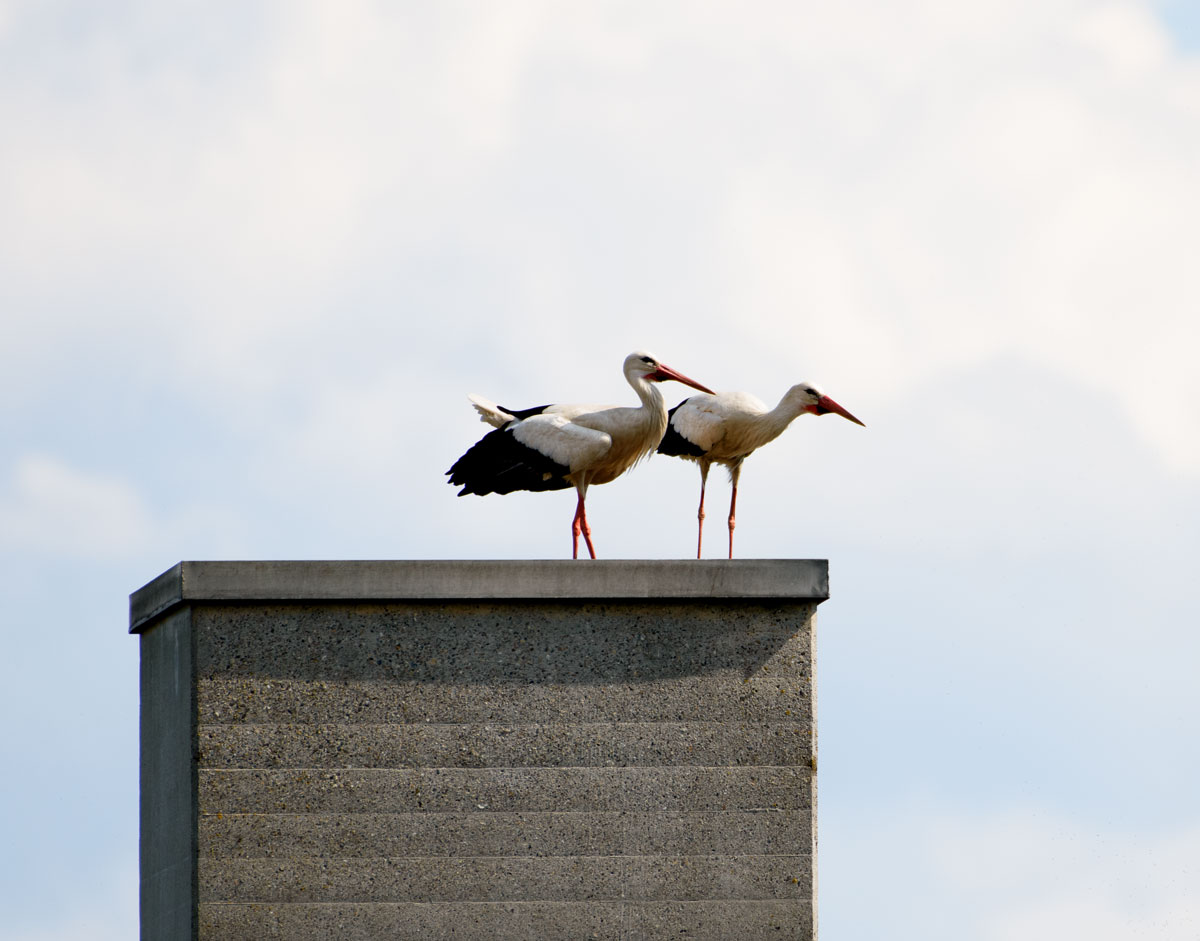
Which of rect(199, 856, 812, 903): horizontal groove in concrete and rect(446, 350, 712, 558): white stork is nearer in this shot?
rect(199, 856, 812, 903): horizontal groove in concrete

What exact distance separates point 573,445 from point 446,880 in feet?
12.6

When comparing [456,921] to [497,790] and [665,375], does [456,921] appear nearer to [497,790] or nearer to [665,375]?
[497,790]

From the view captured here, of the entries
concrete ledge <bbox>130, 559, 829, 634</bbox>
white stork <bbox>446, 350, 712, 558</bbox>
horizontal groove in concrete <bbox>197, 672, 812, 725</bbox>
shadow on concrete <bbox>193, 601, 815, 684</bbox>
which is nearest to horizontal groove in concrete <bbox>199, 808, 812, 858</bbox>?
horizontal groove in concrete <bbox>197, 672, 812, 725</bbox>

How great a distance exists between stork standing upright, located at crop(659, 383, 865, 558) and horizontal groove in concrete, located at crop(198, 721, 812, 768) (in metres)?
4.78

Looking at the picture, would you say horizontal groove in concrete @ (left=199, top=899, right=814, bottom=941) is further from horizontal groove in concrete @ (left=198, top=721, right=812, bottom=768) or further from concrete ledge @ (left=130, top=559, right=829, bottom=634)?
concrete ledge @ (left=130, top=559, right=829, bottom=634)

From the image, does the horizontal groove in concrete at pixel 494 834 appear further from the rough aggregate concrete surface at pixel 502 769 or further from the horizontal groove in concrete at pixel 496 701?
the horizontal groove in concrete at pixel 496 701

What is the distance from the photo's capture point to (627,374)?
45.9 feet

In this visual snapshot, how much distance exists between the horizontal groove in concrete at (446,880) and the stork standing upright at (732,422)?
5090mm

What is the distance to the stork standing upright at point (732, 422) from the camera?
15547 mm

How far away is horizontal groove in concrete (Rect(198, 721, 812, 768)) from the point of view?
35.0ft

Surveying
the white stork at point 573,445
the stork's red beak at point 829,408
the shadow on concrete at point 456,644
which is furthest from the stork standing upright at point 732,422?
the shadow on concrete at point 456,644

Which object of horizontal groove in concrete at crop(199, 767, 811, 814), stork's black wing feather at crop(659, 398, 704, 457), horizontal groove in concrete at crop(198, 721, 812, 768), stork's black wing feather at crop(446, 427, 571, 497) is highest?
stork's black wing feather at crop(659, 398, 704, 457)

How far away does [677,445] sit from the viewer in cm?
1609

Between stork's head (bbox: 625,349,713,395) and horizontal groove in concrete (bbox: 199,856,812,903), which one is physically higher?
stork's head (bbox: 625,349,713,395)
